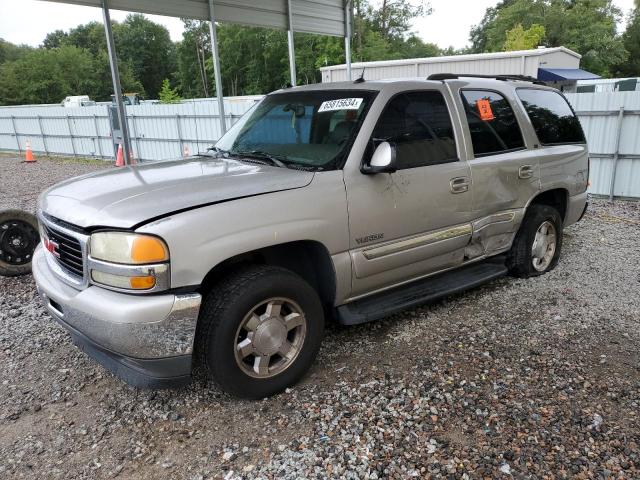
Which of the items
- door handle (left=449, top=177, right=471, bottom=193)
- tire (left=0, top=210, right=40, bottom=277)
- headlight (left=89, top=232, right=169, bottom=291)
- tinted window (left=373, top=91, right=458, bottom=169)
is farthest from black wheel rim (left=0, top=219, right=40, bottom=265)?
door handle (left=449, top=177, right=471, bottom=193)

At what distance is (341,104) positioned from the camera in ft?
12.4

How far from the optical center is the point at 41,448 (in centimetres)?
279

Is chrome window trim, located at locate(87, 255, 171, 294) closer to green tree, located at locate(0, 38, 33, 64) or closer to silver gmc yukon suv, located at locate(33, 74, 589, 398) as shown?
silver gmc yukon suv, located at locate(33, 74, 589, 398)

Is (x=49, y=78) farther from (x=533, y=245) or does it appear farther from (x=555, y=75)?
(x=533, y=245)

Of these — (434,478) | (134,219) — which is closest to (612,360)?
(434,478)

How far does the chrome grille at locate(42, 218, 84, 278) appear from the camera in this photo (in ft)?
9.50

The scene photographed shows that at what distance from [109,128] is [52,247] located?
52.7ft

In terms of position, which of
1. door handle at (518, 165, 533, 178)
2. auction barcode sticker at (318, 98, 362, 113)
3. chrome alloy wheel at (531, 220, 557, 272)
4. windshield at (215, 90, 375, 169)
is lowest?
chrome alloy wheel at (531, 220, 557, 272)

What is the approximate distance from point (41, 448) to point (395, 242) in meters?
2.51

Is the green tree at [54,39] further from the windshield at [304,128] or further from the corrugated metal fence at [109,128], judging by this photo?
the windshield at [304,128]

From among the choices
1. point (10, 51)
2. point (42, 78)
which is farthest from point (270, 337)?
point (10, 51)

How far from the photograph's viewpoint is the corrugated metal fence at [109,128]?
14992mm

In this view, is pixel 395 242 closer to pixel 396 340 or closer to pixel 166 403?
pixel 396 340

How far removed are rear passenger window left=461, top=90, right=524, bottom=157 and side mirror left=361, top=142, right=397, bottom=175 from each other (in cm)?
122
